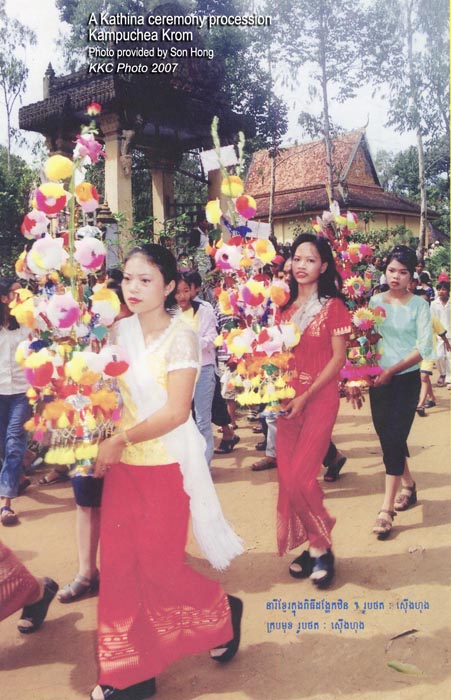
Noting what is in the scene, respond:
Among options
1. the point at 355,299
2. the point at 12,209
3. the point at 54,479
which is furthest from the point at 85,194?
the point at 12,209

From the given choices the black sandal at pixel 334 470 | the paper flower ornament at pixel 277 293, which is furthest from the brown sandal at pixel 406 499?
the paper flower ornament at pixel 277 293

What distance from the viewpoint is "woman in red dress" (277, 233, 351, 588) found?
321cm

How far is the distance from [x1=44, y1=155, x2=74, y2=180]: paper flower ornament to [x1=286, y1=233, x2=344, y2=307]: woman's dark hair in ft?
4.55

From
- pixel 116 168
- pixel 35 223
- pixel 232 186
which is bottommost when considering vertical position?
pixel 35 223

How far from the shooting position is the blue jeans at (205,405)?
4.84 m

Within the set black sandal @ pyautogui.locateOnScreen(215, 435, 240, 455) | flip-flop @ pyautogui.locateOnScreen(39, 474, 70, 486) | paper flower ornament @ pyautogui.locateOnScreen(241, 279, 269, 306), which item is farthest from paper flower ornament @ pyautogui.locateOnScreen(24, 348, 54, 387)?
black sandal @ pyautogui.locateOnScreen(215, 435, 240, 455)

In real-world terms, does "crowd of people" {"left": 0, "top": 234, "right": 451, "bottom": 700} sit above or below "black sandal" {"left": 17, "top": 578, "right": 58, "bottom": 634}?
above

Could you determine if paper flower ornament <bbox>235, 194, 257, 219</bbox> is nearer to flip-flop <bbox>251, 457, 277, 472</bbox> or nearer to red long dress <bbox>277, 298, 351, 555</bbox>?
red long dress <bbox>277, 298, 351, 555</bbox>

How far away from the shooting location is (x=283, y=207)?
72.0ft

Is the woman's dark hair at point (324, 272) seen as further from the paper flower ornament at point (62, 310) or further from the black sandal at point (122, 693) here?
the black sandal at point (122, 693)

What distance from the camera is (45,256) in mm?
2344

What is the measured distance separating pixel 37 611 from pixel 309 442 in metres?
1.53

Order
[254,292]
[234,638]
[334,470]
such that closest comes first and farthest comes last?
[234,638] < [254,292] < [334,470]

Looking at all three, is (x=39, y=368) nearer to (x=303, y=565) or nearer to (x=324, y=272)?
(x=324, y=272)
